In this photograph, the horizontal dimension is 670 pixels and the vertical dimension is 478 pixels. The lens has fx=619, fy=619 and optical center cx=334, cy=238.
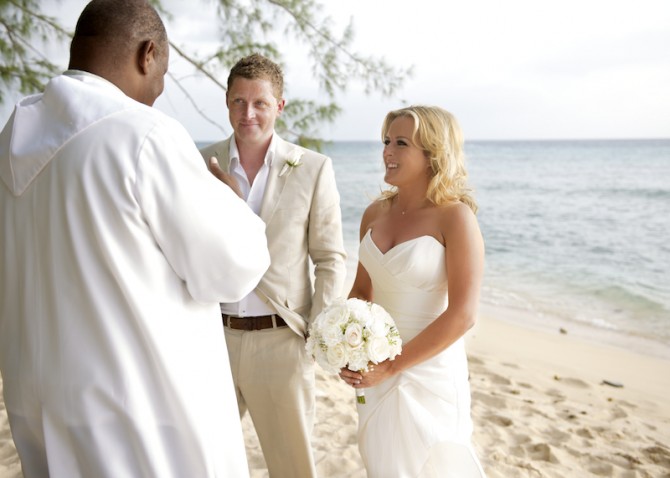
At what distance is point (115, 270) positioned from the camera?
1740 millimetres

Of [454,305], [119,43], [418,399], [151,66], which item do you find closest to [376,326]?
[454,305]

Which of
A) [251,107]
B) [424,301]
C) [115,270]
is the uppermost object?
[251,107]

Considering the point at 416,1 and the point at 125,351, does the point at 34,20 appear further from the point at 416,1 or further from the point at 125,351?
the point at 416,1

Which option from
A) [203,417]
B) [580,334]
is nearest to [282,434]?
[203,417]

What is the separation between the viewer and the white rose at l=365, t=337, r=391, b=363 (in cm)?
254

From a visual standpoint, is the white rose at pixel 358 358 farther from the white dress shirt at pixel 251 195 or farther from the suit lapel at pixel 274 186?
the suit lapel at pixel 274 186

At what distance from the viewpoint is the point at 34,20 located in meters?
5.24

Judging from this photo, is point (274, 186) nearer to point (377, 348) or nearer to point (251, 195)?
point (251, 195)

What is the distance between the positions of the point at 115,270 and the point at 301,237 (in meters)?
1.56

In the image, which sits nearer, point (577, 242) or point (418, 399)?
point (418, 399)

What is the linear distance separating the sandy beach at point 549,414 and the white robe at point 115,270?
2.49 meters

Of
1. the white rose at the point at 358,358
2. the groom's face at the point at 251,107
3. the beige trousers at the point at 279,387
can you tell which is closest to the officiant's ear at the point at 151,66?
the groom's face at the point at 251,107

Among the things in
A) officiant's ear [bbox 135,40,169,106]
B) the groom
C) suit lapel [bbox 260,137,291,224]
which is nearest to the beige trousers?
the groom

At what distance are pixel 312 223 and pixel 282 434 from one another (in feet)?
3.58
